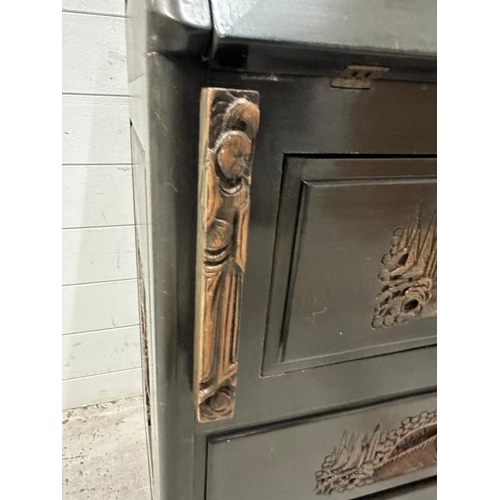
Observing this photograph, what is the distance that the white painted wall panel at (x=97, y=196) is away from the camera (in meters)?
0.93

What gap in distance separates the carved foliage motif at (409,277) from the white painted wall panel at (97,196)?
62 centimetres

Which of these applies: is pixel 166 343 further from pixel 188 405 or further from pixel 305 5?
pixel 305 5

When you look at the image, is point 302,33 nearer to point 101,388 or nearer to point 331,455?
point 331,455

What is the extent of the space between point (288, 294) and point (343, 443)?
0.29m

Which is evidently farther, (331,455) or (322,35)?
(331,455)

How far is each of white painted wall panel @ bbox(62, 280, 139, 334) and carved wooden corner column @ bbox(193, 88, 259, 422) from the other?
2.15ft

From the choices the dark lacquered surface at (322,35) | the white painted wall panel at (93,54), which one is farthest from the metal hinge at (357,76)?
the white painted wall panel at (93,54)

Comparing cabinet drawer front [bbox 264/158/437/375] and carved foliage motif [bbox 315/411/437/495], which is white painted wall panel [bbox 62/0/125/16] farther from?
carved foliage motif [bbox 315/411/437/495]

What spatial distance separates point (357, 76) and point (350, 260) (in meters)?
0.18

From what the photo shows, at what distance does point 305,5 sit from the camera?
1.17ft

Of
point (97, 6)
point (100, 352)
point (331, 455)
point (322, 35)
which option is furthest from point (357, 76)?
point (100, 352)

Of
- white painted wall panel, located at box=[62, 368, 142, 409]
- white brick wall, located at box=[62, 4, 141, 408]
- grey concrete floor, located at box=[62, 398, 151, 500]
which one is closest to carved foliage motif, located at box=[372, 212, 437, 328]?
white brick wall, located at box=[62, 4, 141, 408]

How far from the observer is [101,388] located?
3.84 feet

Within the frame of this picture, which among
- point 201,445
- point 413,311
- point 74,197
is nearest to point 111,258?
point 74,197
